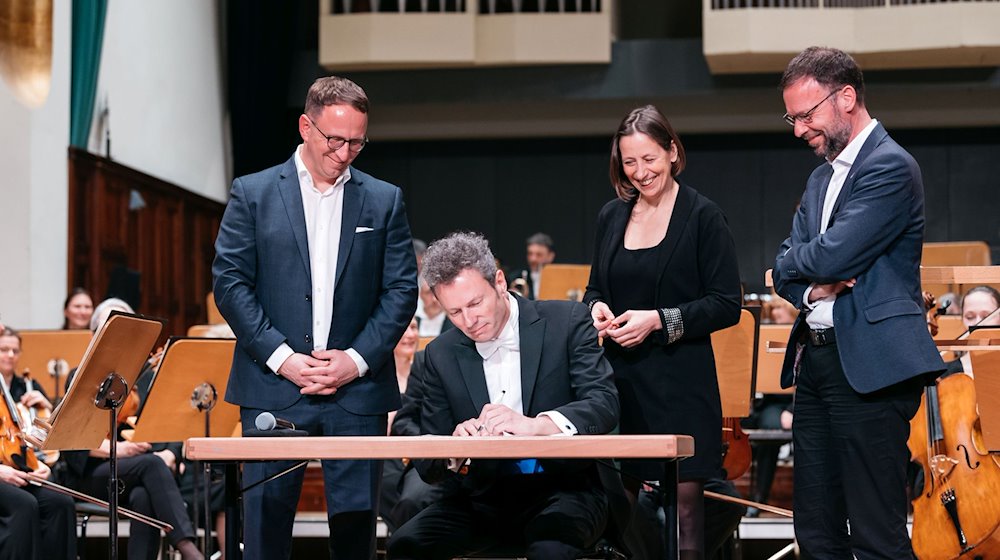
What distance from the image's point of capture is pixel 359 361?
3025mm

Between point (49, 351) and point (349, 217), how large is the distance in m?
3.54

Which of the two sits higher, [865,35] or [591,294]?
[865,35]

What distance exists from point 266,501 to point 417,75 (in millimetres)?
8582

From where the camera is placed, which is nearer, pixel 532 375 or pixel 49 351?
pixel 532 375

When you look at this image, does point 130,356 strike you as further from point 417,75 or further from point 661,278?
point 417,75

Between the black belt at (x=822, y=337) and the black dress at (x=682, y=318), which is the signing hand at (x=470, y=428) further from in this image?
the black belt at (x=822, y=337)

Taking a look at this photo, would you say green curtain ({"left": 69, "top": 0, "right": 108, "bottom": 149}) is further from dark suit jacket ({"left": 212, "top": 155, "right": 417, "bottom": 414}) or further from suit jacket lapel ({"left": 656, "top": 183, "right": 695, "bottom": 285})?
suit jacket lapel ({"left": 656, "top": 183, "right": 695, "bottom": 285})

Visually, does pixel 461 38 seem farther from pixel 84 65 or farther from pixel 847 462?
pixel 847 462

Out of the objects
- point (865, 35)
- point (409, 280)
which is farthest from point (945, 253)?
point (409, 280)

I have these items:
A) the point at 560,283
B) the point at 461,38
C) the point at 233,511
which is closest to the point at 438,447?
the point at 233,511

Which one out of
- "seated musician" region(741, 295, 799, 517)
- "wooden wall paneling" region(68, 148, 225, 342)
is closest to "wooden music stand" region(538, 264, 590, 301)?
"seated musician" region(741, 295, 799, 517)

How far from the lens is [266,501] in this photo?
295 cm

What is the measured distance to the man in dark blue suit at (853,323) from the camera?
2.61 metres

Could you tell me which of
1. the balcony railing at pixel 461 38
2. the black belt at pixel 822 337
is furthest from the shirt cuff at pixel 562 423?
the balcony railing at pixel 461 38
